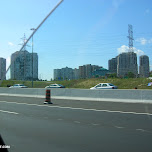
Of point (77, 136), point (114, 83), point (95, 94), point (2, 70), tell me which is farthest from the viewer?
point (114, 83)

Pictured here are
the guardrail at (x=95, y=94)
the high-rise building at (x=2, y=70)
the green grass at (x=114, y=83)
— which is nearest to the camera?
the high-rise building at (x=2, y=70)

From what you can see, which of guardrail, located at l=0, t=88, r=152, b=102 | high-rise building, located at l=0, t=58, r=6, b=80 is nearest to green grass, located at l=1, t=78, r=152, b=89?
guardrail, located at l=0, t=88, r=152, b=102

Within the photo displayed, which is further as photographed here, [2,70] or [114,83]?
[114,83]

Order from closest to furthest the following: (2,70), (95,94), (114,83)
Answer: (2,70) → (95,94) → (114,83)

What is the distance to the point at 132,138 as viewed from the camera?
6281mm

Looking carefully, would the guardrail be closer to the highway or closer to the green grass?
the highway

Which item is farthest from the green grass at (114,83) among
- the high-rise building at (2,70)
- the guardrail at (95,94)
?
the high-rise building at (2,70)

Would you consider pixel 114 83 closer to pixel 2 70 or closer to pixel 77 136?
pixel 2 70

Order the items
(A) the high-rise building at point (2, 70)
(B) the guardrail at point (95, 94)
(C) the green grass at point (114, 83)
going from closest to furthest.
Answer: (A) the high-rise building at point (2, 70) → (B) the guardrail at point (95, 94) → (C) the green grass at point (114, 83)

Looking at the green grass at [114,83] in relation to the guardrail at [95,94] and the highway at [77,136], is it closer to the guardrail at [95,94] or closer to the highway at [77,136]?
the guardrail at [95,94]

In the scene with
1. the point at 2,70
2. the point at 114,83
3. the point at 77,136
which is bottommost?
the point at 77,136

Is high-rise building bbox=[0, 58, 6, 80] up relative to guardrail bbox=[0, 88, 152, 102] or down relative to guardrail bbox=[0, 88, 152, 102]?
up

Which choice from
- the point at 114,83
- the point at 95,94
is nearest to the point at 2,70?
the point at 95,94

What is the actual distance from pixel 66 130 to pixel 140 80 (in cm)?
5032
